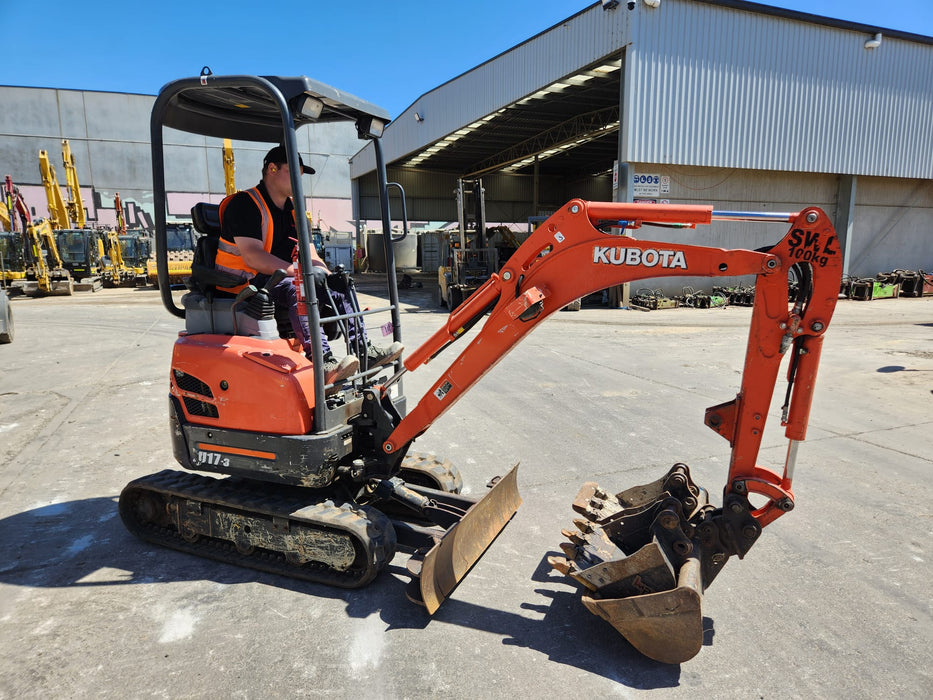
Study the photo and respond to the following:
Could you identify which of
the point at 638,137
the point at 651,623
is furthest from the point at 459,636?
the point at 638,137

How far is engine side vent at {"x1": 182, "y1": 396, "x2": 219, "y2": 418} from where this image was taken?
3541 millimetres

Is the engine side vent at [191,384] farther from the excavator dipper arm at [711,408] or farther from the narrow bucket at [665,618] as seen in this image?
the narrow bucket at [665,618]

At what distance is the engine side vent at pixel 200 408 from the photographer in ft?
11.6

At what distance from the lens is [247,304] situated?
3535 mm

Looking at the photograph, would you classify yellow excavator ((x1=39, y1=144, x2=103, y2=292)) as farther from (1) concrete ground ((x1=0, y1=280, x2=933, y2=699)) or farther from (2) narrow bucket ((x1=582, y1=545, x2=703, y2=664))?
(2) narrow bucket ((x1=582, y1=545, x2=703, y2=664))

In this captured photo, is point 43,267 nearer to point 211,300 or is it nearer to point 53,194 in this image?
point 53,194

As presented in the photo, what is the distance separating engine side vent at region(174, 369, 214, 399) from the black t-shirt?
2.86 feet

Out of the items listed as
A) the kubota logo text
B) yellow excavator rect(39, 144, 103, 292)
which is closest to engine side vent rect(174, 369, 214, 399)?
the kubota logo text

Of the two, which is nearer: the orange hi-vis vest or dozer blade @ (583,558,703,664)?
dozer blade @ (583,558,703,664)

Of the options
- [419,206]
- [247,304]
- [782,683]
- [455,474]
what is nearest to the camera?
[782,683]

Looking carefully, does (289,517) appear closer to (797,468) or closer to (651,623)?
(651,623)

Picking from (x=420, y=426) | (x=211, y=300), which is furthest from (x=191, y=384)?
(x=420, y=426)

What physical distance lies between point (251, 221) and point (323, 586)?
7.20 feet

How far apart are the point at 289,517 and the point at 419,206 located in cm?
3715
